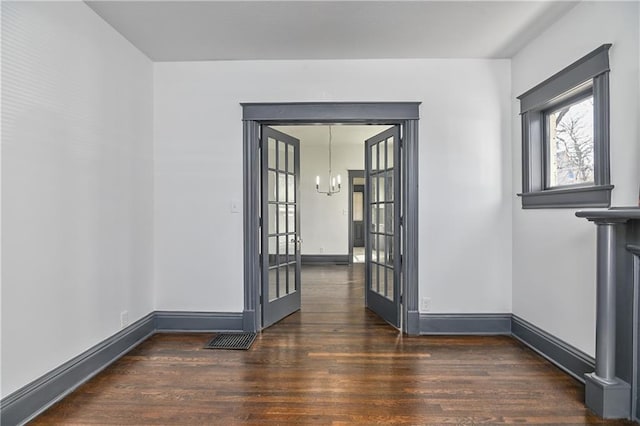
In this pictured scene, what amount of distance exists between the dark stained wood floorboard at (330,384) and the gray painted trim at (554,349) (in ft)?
0.25

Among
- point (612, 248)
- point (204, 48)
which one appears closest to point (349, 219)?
point (204, 48)

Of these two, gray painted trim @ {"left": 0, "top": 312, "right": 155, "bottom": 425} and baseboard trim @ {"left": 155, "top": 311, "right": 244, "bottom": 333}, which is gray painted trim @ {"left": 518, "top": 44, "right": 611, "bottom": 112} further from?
gray painted trim @ {"left": 0, "top": 312, "right": 155, "bottom": 425}

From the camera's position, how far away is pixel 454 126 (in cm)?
350

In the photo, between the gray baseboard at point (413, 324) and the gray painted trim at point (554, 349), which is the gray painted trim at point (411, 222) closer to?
the gray baseboard at point (413, 324)

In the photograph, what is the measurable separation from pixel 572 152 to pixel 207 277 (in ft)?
11.1

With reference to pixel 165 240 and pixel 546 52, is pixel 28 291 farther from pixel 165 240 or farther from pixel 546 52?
pixel 546 52

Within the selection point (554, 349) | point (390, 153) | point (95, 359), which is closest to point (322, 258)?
point (390, 153)

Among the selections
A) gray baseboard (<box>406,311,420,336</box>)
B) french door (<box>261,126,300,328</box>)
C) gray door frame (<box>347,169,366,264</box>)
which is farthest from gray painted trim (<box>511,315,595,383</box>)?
gray door frame (<box>347,169,366,264</box>)

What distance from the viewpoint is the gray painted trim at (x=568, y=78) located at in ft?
A: 7.59

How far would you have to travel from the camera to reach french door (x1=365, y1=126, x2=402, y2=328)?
3664 mm

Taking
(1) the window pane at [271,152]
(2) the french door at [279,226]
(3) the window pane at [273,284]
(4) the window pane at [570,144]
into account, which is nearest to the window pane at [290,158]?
(2) the french door at [279,226]

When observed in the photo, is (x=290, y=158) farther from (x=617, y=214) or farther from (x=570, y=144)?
(x=617, y=214)

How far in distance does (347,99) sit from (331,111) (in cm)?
20

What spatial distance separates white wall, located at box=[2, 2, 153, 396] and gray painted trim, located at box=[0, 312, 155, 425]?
6 cm
